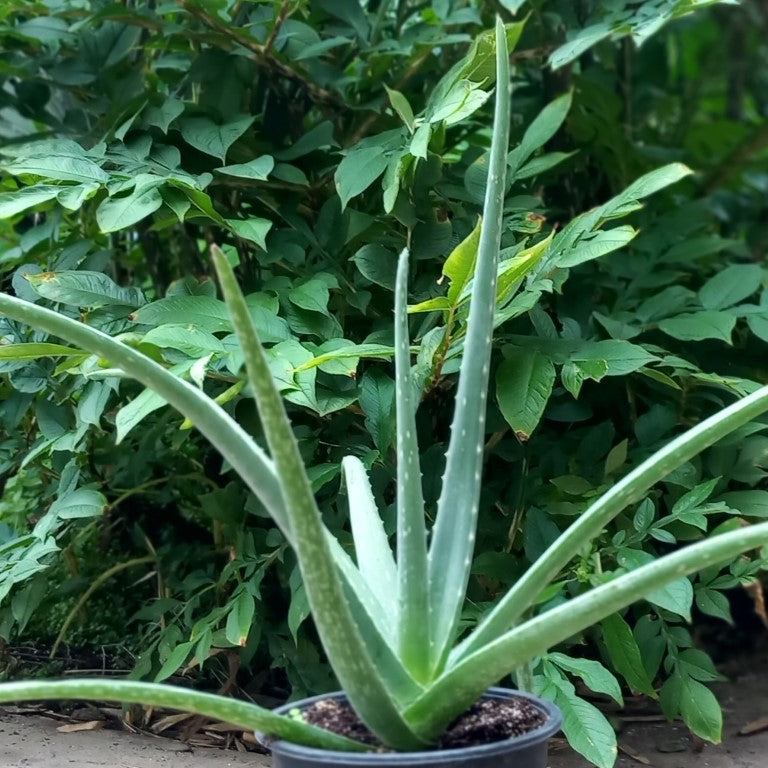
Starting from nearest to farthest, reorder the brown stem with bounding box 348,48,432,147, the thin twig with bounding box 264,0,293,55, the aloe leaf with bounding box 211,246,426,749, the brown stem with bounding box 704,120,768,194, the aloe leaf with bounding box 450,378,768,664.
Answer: the aloe leaf with bounding box 211,246,426,749 < the aloe leaf with bounding box 450,378,768,664 < the thin twig with bounding box 264,0,293,55 < the brown stem with bounding box 348,48,432,147 < the brown stem with bounding box 704,120,768,194

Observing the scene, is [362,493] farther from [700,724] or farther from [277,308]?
[700,724]

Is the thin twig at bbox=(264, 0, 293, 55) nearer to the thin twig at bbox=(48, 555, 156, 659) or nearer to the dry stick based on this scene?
the dry stick

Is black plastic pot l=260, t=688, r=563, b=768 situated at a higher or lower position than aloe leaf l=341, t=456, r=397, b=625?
lower

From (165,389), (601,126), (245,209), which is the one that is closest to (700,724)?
(165,389)

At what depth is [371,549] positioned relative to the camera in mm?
799

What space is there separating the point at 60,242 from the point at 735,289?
1002 millimetres

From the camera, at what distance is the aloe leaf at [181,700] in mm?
583

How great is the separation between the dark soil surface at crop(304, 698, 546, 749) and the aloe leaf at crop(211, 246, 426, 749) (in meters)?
0.04

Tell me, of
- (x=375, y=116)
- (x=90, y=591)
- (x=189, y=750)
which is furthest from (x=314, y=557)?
(x=375, y=116)

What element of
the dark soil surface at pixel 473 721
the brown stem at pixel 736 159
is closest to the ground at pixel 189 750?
the dark soil surface at pixel 473 721

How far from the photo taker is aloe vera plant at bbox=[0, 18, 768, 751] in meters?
0.59

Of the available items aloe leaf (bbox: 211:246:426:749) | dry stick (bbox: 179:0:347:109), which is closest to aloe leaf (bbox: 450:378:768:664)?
aloe leaf (bbox: 211:246:426:749)

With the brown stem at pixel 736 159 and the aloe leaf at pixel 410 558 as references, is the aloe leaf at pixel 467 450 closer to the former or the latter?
the aloe leaf at pixel 410 558

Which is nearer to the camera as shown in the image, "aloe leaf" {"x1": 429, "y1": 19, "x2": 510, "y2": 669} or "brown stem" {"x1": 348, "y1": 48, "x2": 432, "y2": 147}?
"aloe leaf" {"x1": 429, "y1": 19, "x2": 510, "y2": 669}
